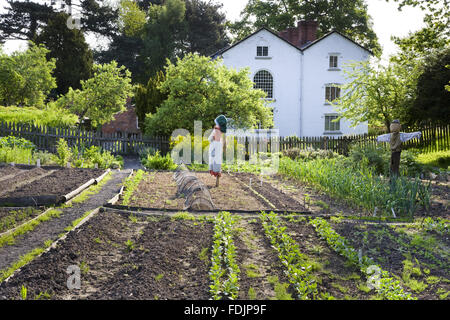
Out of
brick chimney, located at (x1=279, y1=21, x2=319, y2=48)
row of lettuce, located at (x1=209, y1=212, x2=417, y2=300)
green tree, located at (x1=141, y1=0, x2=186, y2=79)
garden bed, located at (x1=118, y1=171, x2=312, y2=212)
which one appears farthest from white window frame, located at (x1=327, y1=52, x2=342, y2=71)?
row of lettuce, located at (x1=209, y1=212, x2=417, y2=300)

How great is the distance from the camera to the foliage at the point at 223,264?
13.7 feet

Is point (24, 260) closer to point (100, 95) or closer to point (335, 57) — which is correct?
point (100, 95)

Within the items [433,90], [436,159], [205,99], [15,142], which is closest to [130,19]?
[205,99]

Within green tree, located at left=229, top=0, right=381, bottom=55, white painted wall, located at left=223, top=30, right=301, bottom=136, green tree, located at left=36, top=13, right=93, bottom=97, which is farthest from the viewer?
green tree, located at left=229, top=0, right=381, bottom=55

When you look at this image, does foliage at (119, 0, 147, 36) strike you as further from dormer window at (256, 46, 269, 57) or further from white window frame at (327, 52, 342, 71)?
white window frame at (327, 52, 342, 71)

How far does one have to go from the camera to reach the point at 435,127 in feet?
60.1

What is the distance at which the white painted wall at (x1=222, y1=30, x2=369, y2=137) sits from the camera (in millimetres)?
29781

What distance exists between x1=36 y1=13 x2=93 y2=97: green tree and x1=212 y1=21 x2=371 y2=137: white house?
15.0m

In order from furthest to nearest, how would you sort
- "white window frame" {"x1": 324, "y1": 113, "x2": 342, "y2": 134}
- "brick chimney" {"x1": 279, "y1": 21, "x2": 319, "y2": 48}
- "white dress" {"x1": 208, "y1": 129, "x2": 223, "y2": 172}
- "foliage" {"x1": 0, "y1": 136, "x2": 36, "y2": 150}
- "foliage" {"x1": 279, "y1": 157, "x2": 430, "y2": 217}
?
"brick chimney" {"x1": 279, "y1": 21, "x2": 319, "y2": 48} < "white window frame" {"x1": 324, "y1": 113, "x2": 342, "y2": 134} < "foliage" {"x1": 0, "y1": 136, "x2": 36, "y2": 150} < "white dress" {"x1": 208, "y1": 129, "x2": 223, "y2": 172} < "foliage" {"x1": 279, "y1": 157, "x2": 430, "y2": 217}

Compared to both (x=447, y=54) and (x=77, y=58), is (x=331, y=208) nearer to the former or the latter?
(x=447, y=54)

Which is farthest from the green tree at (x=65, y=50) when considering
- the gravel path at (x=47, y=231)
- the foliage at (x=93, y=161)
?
the gravel path at (x=47, y=231)

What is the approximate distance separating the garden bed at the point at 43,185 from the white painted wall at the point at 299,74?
65.1ft

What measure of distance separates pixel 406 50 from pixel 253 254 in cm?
1707

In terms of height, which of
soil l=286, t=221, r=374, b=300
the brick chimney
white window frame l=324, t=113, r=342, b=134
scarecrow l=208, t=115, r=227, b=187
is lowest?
soil l=286, t=221, r=374, b=300
